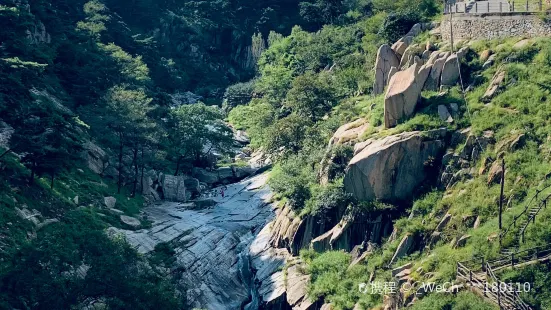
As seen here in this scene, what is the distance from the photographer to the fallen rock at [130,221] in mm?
55894

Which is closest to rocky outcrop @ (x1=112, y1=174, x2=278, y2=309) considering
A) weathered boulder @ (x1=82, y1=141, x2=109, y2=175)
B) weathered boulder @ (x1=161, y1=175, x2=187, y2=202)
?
weathered boulder @ (x1=161, y1=175, x2=187, y2=202)

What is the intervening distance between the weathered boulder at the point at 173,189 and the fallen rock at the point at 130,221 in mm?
9757

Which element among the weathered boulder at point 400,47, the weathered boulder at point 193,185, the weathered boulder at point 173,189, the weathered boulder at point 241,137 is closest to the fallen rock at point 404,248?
the weathered boulder at point 400,47

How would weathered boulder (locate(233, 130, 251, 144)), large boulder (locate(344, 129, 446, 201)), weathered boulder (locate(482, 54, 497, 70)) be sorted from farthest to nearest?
weathered boulder (locate(233, 130, 251, 144)) < weathered boulder (locate(482, 54, 497, 70)) < large boulder (locate(344, 129, 446, 201))

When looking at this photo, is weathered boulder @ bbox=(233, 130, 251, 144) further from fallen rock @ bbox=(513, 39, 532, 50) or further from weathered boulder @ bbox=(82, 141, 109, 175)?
fallen rock @ bbox=(513, 39, 532, 50)

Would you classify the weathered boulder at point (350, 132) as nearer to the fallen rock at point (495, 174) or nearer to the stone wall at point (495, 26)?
the stone wall at point (495, 26)

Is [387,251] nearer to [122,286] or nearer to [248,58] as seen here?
[122,286]

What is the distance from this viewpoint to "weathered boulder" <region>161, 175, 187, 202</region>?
219 feet

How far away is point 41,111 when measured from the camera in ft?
174

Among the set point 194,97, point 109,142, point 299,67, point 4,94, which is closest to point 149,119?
point 109,142

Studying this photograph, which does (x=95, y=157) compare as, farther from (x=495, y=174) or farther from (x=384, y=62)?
(x=495, y=174)

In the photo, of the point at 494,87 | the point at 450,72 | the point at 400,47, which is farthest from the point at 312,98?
the point at 494,87

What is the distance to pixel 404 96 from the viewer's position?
4919 cm

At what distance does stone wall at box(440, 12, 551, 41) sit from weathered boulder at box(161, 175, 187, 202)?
75.4 ft
